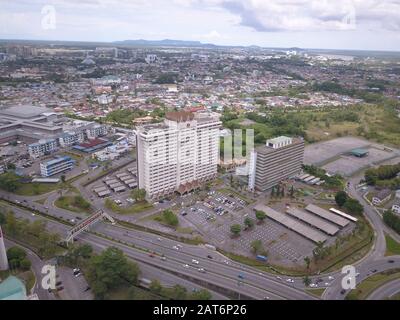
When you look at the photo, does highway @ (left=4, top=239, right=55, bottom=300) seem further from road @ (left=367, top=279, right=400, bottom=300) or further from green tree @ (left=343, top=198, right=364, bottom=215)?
green tree @ (left=343, top=198, right=364, bottom=215)

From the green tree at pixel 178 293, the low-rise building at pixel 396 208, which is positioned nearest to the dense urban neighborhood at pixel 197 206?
the green tree at pixel 178 293

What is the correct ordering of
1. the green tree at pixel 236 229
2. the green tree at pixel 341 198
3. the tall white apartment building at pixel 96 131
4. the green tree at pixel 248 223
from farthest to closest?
1. the tall white apartment building at pixel 96 131
2. the green tree at pixel 341 198
3. the green tree at pixel 248 223
4. the green tree at pixel 236 229

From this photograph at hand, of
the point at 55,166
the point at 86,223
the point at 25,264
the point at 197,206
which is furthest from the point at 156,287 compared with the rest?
the point at 55,166

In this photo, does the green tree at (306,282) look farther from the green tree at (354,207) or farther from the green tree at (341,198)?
the green tree at (341,198)

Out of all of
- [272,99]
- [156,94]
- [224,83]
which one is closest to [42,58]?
[156,94]

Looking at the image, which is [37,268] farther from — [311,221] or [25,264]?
[311,221]
